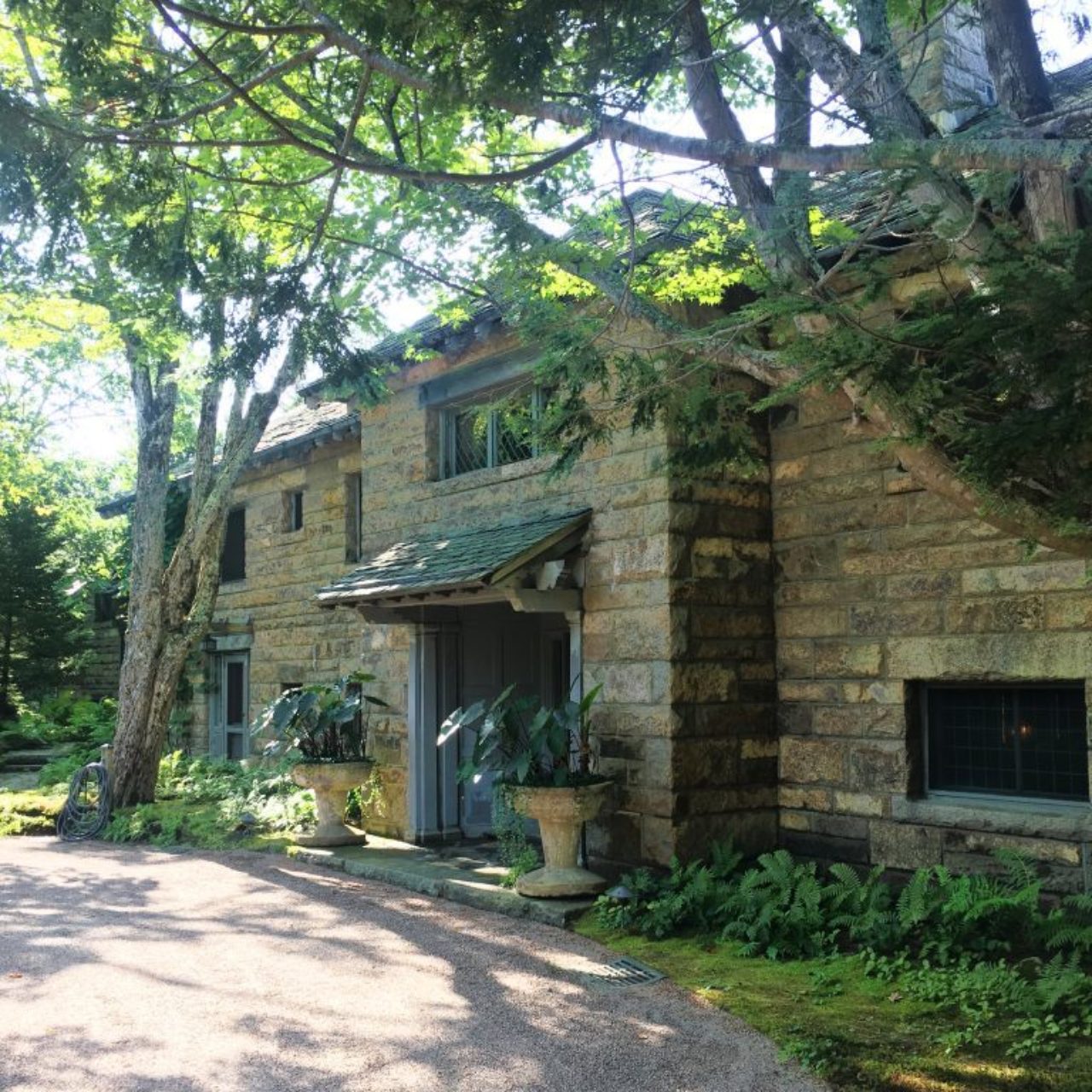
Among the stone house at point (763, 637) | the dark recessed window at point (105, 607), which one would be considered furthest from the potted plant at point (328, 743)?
the dark recessed window at point (105, 607)

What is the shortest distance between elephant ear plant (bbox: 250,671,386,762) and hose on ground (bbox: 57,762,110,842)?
9.28 ft

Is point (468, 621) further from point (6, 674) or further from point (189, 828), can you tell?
point (6, 674)

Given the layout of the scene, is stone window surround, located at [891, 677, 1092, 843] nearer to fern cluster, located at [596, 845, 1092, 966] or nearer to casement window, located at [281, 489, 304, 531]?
fern cluster, located at [596, 845, 1092, 966]

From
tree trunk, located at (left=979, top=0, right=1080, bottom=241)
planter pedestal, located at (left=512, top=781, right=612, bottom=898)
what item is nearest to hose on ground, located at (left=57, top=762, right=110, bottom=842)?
planter pedestal, located at (left=512, top=781, right=612, bottom=898)

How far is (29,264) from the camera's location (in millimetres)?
7824

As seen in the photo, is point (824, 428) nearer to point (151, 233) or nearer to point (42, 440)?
point (151, 233)

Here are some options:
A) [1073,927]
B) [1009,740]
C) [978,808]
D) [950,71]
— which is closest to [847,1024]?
[1073,927]

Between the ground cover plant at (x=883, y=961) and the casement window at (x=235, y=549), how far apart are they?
10.7 meters

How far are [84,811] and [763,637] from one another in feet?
27.7

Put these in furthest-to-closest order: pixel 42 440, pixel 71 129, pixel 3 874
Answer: pixel 42 440
pixel 3 874
pixel 71 129

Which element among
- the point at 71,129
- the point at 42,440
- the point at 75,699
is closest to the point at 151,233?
the point at 71,129

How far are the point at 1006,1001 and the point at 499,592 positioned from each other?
4.59m

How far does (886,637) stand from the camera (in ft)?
25.4

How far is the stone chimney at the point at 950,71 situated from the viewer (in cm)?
893
